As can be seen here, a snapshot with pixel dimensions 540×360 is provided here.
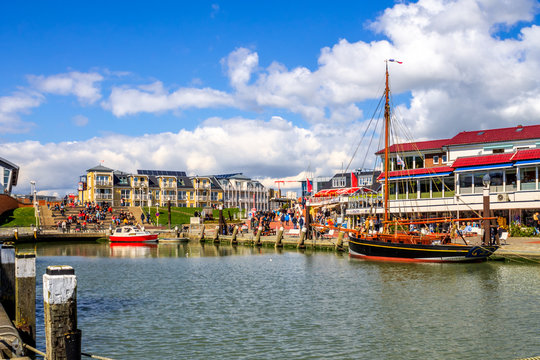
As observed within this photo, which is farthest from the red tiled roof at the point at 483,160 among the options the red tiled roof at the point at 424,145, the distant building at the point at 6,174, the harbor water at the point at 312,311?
the distant building at the point at 6,174

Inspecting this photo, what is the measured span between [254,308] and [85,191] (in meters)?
130

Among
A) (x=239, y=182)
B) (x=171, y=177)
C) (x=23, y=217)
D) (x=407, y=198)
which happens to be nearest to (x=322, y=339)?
(x=407, y=198)

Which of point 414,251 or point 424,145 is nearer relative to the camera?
point 414,251

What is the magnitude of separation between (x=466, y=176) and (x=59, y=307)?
182ft

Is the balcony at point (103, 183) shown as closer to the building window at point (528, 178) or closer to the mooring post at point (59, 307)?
the building window at point (528, 178)

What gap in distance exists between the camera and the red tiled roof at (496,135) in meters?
62.3

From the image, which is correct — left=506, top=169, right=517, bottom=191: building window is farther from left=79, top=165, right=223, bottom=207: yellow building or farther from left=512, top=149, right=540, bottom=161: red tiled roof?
left=79, top=165, right=223, bottom=207: yellow building

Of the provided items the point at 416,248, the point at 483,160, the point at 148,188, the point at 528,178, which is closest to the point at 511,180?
the point at 528,178

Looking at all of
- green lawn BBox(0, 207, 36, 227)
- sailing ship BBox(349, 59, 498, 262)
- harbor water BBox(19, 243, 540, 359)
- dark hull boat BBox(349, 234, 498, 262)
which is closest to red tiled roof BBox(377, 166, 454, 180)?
sailing ship BBox(349, 59, 498, 262)

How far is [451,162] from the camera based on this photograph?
65438 millimetres

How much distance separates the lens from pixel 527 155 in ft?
178

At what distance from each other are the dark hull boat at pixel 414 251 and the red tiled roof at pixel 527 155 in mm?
17368

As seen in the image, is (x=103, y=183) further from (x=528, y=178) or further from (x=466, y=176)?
(x=528, y=178)

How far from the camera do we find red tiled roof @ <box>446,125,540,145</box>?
62281 millimetres
